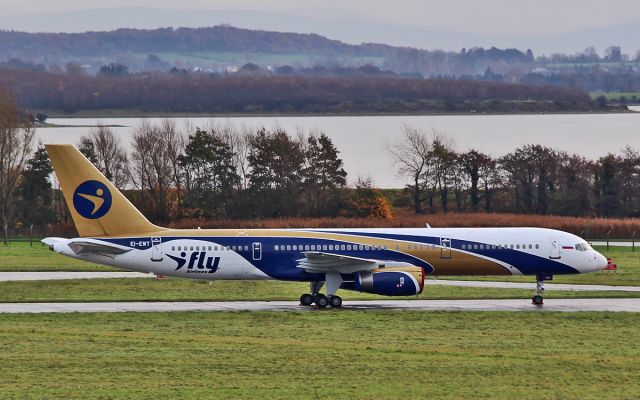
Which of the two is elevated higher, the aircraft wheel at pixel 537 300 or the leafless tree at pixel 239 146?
the leafless tree at pixel 239 146

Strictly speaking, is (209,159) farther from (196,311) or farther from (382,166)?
(382,166)

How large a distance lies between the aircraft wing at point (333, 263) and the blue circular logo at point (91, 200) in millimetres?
7686

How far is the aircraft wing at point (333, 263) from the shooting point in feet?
154

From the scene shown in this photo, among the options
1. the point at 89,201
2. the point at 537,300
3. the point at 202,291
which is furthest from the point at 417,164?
the point at 89,201

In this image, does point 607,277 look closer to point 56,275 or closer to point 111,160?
point 56,275

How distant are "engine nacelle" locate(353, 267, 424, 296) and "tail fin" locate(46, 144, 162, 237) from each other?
8574mm

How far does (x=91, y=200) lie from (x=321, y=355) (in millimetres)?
15524

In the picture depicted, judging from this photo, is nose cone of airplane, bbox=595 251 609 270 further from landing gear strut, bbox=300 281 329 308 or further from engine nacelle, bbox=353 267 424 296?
landing gear strut, bbox=300 281 329 308

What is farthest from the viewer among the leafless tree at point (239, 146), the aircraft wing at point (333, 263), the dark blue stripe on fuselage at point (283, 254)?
the leafless tree at point (239, 146)

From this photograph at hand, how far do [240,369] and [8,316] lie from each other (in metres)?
14.6

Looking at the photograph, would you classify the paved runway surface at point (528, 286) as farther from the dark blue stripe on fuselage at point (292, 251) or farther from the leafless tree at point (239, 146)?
the leafless tree at point (239, 146)

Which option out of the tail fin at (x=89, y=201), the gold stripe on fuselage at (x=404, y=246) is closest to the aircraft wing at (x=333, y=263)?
the gold stripe on fuselage at (x=404, y=246)

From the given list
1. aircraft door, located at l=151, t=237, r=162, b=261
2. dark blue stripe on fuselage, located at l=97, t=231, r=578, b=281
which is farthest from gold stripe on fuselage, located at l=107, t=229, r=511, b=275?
aircraft door, located at l=151, t=237, r=162, b=261

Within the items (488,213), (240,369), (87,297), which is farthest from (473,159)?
(240,369)
